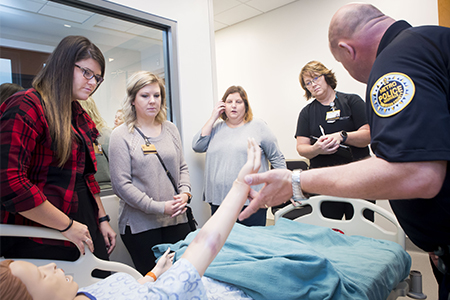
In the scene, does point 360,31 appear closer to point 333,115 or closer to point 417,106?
point 417,106

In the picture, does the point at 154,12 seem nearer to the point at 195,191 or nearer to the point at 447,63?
the point at 195,191

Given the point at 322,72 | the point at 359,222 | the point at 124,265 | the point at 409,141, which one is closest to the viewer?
the point at 409,141

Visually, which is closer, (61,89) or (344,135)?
(61,89)

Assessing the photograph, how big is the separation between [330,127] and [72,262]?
1944mm

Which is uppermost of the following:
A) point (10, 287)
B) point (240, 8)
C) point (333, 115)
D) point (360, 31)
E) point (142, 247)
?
point (240, 8)

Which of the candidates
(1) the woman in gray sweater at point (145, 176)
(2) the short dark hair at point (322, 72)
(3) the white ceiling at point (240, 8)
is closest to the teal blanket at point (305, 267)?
(1) the woman in gray sweater at point (145, 176)

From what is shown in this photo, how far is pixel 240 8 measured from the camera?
4.43 m

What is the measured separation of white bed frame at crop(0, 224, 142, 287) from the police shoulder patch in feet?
4.40

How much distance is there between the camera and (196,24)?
2.73 metres

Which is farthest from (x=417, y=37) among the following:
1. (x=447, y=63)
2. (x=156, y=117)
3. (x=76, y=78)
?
(x=156, y=117)

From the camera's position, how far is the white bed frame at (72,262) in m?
1.15

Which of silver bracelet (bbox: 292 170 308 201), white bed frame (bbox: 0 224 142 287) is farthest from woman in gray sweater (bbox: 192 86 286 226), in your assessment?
silver bracelet (bbox: 292 170 308 201)

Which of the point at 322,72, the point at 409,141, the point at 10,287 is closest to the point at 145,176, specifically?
the point at 10,287

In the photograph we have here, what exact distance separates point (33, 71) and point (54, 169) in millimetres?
1053
